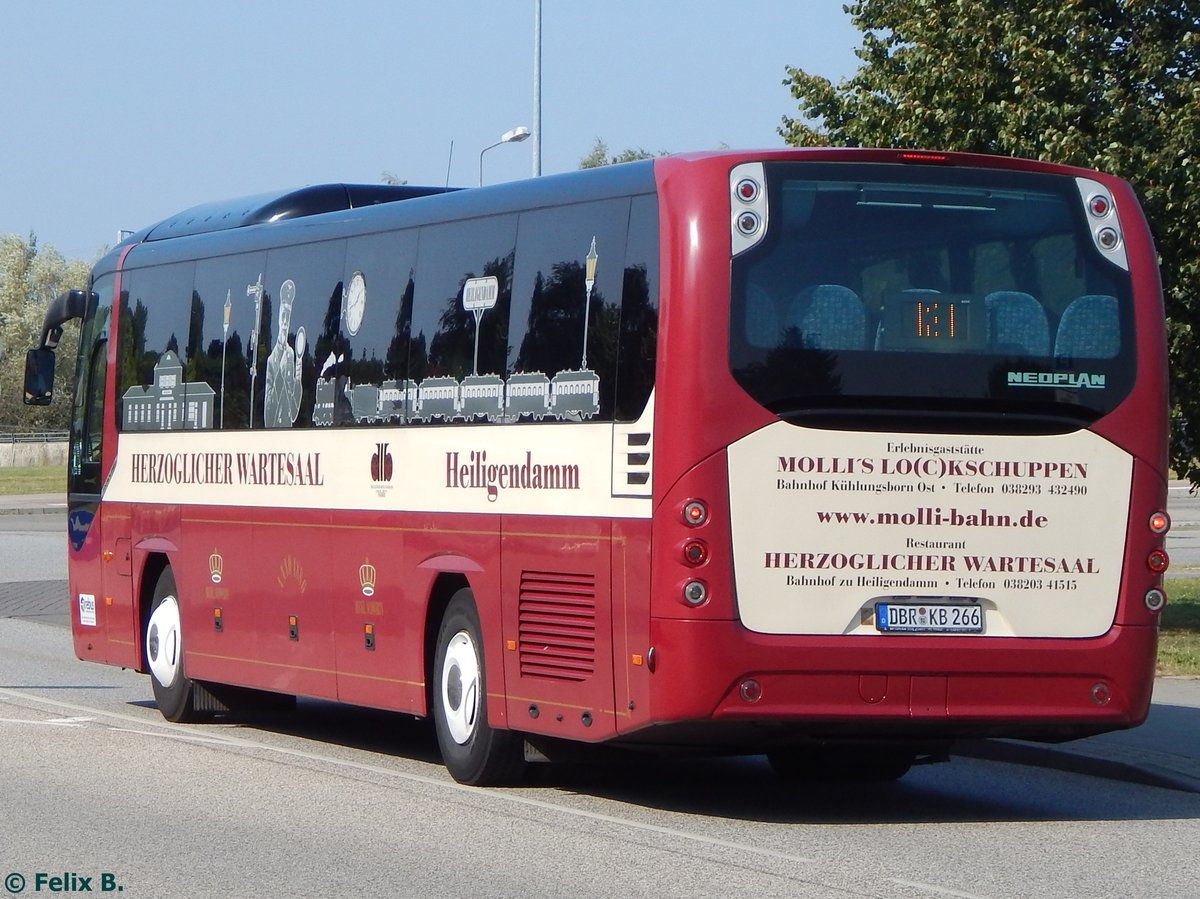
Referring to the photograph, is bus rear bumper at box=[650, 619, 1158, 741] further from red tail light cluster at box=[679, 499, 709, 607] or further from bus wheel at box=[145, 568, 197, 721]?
bus wheel at box=[145, 568, 197, 721]

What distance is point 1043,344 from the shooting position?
10383 millimetres

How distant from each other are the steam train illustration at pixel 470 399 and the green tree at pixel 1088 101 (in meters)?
7.74

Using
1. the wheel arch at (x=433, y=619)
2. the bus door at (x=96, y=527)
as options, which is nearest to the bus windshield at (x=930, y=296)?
the wheel arch at (x=433, y=619)

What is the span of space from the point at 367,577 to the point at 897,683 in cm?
385

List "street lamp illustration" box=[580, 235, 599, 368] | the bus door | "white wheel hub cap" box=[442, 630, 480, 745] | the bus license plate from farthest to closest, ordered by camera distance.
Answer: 1. the bus door
2. "white wheel hub cap" box=[442, 630, 480, 745]
3. "street lamp illustration" box=[580, 235, 599, 368]
4. the bus license plate

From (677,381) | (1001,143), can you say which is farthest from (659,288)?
(1001,143)

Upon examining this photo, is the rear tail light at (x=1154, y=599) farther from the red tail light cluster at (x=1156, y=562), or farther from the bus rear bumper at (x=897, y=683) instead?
the bus rear bumper at (x=897, y=683)

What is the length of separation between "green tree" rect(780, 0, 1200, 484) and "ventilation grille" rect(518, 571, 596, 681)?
29.6 feet

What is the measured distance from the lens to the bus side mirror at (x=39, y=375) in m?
16.8

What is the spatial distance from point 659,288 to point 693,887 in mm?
2964

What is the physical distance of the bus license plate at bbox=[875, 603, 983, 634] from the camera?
10.1 meters

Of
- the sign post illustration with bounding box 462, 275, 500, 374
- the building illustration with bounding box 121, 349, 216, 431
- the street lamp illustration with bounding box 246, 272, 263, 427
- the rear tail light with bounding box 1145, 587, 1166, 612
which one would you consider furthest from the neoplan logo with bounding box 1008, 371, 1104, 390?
the building illustration with bounding box 121, 349, 216, 431

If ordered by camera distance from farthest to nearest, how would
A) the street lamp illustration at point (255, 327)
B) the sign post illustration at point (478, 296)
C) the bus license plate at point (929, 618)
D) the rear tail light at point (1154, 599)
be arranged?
the street lamp illustration at point (255, 327) → the sign post illustration at point (478, 296) → the rear tail light at point (1154, 599) → the bus license plate at point (929, 618)

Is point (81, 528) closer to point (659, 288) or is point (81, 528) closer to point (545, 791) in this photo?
A: point (545, 791)
